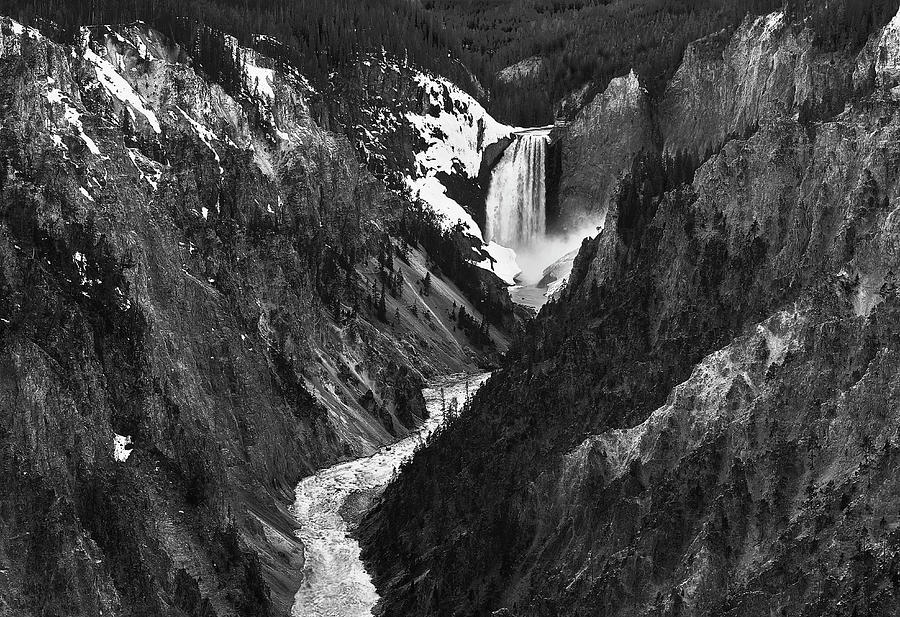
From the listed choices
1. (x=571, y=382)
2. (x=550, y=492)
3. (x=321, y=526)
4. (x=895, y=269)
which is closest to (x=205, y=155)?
(x=321, y=526)

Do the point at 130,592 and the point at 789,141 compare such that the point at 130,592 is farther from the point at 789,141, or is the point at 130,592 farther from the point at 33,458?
the point at 789,141

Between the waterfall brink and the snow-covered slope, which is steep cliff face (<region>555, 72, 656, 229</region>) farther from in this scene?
the snow-covered slope

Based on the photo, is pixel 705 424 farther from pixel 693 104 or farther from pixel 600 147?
pixel 600 147

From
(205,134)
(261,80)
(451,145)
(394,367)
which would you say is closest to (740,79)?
(451,145)

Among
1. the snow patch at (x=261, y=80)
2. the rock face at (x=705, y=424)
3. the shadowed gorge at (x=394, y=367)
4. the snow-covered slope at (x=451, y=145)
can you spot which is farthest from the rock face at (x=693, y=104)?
the rock face at (x=705, y=424)

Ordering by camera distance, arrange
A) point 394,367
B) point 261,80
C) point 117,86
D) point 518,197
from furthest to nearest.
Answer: point 518,197
point 261,80
point 394,367
point 117,86

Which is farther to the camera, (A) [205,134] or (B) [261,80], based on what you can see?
(B) [261,80]

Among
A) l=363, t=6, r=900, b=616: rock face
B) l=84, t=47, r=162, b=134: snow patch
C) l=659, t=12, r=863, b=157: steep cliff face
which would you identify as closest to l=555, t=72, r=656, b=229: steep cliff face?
l=659, t=12, r=863, b=157: steep cliff face
